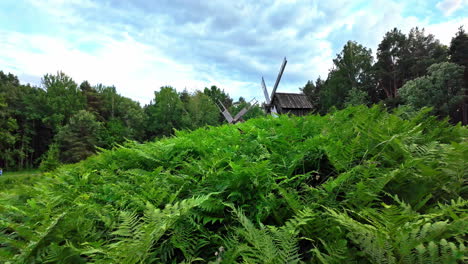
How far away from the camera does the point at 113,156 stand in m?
2.42

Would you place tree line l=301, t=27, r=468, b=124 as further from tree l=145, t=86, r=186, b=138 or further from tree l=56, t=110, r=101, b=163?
tree l=56, t=110, r=101, b=163

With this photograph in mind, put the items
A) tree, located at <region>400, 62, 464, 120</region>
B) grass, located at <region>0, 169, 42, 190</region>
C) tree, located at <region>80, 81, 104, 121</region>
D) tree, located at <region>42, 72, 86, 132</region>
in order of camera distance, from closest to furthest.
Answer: grass, located at <region>0, 169, 42, 190</region> < tree, located at <region>400, 62, 464, 120</region> < tree, located at <region>42, 72, 86, 132</region> < tree, located at <region>80, 81, 104, 121</region>

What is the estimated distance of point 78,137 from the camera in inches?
1387

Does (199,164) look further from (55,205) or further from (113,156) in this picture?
(113,156)

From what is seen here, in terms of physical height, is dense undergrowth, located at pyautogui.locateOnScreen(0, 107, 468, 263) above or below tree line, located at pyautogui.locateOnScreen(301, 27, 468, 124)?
below

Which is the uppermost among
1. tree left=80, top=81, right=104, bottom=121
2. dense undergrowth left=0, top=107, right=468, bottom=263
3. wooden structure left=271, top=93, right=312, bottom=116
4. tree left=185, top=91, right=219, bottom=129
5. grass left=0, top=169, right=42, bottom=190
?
tree left=80, top=81, right=104, bottom=121

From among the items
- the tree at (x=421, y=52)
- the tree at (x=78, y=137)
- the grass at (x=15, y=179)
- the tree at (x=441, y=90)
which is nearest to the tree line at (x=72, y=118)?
the tree at (x=78, y=137)

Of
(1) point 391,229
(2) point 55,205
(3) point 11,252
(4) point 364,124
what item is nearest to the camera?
(1) point 391,229

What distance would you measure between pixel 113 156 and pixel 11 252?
4.43 ft

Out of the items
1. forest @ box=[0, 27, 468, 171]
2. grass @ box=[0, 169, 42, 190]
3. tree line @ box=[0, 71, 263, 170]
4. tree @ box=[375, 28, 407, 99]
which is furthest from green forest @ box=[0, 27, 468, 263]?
tree @ box=[375, 28, 407, 99]

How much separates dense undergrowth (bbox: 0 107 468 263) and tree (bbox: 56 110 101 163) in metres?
39.4

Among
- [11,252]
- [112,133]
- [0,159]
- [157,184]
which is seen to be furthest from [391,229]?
[0,159]

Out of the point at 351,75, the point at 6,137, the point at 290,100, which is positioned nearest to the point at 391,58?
the point at 351,75

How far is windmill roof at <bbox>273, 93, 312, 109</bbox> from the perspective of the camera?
23.5 m
